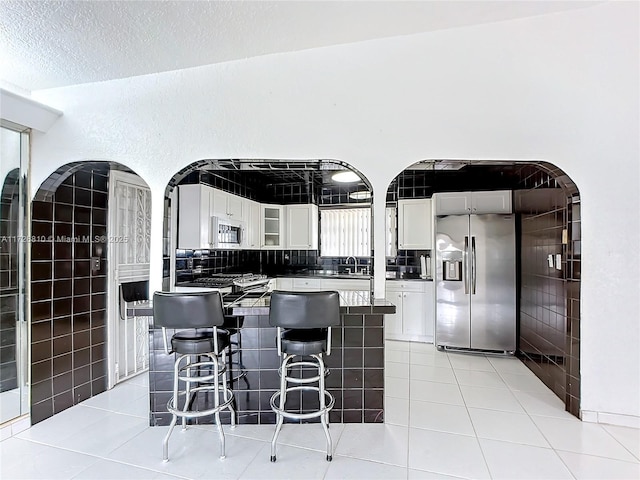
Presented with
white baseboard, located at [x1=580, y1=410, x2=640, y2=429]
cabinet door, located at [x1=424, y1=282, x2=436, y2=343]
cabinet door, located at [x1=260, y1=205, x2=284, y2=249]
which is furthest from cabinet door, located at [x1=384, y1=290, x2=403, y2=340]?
white baseboard, located at [x1=580, y1=410, x2=640, y2=429]

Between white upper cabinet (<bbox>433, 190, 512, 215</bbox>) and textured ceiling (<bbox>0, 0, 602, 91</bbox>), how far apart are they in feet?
7.38

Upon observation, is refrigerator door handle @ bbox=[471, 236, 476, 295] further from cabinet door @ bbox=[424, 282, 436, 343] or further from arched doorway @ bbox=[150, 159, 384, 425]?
arched doorway @ bbox=[150, 159, 384, 425]

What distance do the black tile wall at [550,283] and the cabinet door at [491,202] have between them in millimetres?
157

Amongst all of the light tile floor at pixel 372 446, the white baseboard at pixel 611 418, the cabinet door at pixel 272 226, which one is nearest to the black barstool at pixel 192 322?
the light tile floor at pixel 372 446

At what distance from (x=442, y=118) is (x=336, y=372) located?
7.09 feet

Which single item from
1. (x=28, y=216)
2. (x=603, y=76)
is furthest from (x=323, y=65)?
(x=28, y=216)

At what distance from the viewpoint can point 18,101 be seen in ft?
8.13

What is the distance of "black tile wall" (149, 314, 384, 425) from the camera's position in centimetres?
270

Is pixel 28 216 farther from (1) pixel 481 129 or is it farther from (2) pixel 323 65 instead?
(1) pixel 481 129

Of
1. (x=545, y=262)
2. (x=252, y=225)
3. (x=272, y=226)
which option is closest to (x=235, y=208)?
(x=252, y=225)

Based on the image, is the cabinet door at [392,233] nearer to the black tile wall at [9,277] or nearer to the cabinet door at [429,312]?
the cabinet door at [429,312]

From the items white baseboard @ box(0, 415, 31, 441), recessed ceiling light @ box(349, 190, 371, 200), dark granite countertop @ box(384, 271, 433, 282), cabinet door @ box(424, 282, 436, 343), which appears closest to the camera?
white baseboard @ box(0, 415, 31, 441)

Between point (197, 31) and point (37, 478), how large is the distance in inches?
116

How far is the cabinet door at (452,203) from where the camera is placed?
462cm
